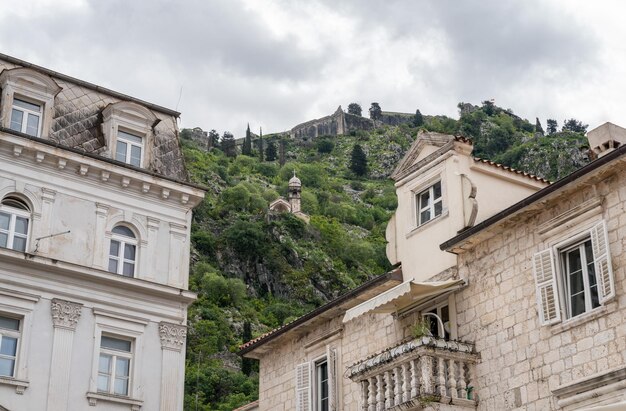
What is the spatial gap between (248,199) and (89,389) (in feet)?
417

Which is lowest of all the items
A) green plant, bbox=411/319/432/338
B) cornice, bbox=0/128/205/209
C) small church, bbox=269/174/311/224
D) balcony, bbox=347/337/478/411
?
balcony, bbox=347/337/478/411

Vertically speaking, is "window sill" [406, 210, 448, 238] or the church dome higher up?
the church dome

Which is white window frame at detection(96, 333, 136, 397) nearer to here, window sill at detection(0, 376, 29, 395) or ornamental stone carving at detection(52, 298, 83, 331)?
ornamental stone carving at detection(52, 298, 83, 331)

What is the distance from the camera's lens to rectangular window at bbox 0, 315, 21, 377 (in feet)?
76.8

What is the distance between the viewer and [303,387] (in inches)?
985

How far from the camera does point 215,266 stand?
429ft

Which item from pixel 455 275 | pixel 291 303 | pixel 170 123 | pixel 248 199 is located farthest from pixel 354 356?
pixel 248 199

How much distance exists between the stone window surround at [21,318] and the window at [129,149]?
5.12 meters

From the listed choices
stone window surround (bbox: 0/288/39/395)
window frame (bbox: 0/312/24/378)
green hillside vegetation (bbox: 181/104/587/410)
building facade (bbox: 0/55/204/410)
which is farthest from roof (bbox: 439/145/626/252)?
green hillside vegetation (bbox: 181/104/587/410)

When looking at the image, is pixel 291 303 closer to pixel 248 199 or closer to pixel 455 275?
pixel 248 199

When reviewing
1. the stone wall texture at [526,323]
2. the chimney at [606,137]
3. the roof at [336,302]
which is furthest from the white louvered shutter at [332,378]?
the chimney at [606,137]

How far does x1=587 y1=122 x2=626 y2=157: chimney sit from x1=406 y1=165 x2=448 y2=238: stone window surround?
3.47 metres

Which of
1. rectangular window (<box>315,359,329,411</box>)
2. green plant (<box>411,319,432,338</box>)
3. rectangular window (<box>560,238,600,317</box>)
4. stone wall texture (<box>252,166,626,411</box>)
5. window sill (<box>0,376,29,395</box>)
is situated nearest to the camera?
stone wall texture (<box>252,166,626,411</box>)

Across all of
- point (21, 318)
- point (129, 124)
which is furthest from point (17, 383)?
point (129, 124)
